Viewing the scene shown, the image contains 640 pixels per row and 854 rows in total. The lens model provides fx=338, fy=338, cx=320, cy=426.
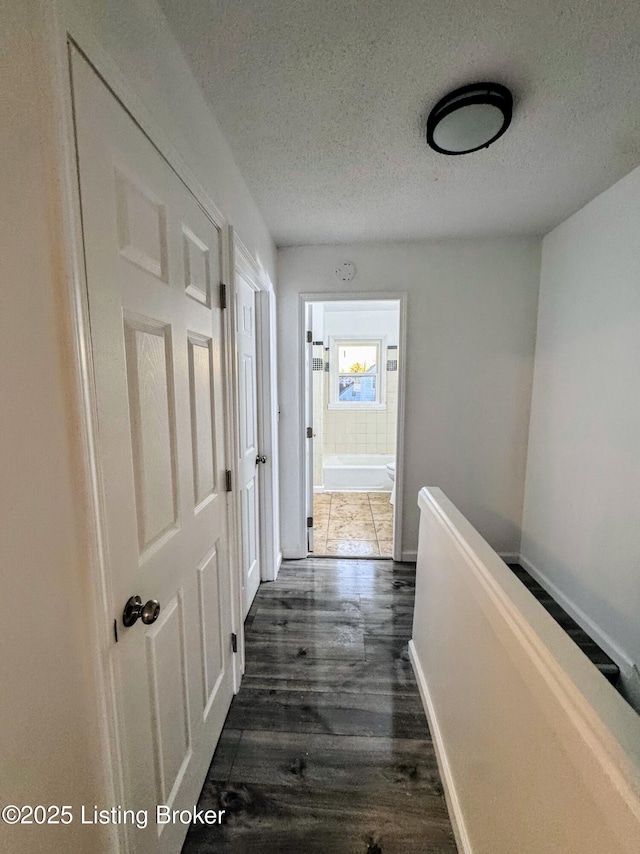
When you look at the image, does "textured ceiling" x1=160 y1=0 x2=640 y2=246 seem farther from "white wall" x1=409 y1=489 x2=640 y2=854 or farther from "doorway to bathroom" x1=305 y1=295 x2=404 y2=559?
"doorway to bathroom" x1=305 y1=295 x2=404 y2=559

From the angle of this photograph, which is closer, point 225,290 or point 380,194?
point 225,290

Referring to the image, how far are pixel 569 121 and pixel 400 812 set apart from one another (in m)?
2.53

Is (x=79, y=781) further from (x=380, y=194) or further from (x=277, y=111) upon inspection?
(x=380, y=194)

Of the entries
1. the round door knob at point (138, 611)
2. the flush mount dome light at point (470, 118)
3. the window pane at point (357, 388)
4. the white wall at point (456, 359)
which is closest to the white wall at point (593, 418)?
the white wall at point (456, 359)

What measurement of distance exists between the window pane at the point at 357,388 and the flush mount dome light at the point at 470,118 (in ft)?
11.7

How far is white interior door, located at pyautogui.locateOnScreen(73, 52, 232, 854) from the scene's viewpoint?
660 mm

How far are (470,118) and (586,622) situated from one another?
2489 mm

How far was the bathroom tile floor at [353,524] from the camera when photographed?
9.45 feet

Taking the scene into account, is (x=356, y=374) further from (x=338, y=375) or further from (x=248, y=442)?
(x=248, y=442)

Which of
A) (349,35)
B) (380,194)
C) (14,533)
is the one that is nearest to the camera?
(14,533)

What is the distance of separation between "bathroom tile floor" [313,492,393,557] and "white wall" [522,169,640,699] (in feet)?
4.03

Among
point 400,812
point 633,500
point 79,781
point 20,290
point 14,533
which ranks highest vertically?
point 20,290

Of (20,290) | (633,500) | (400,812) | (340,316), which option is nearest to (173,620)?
(20,290)

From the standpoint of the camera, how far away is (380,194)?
70.0 inches
